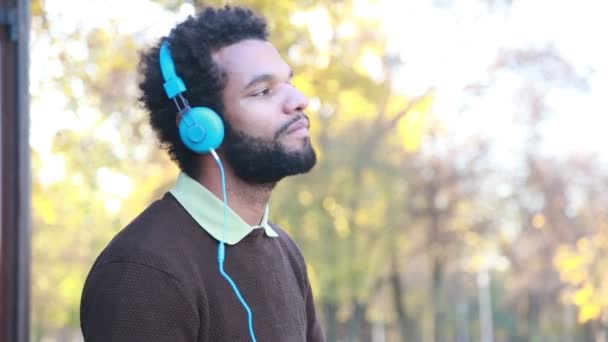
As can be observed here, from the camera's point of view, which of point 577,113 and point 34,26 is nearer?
point 34,26

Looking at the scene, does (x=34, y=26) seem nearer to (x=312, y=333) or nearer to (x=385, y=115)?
(x=312, y=333)

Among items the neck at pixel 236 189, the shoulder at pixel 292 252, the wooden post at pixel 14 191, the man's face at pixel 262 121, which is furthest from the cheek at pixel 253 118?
the wooden post at pixel 14 191

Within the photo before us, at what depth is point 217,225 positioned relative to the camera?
2.20 m

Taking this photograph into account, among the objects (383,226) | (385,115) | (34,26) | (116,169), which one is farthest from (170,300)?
(383,226)

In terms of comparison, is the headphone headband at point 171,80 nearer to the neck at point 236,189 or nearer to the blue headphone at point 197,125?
the blue headphone at point 197,125

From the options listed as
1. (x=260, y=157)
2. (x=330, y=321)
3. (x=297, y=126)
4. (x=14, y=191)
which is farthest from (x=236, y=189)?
(x=330, y=321)

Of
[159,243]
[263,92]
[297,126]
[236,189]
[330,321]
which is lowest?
[330,321]

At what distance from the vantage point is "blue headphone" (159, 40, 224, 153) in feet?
7.43

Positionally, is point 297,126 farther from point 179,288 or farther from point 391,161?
point 391,161

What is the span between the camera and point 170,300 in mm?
1943

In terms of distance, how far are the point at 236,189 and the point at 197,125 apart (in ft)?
0.64

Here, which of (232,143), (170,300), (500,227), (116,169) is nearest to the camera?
(170,300)

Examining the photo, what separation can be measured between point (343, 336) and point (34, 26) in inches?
647

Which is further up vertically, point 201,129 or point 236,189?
point 201,129
